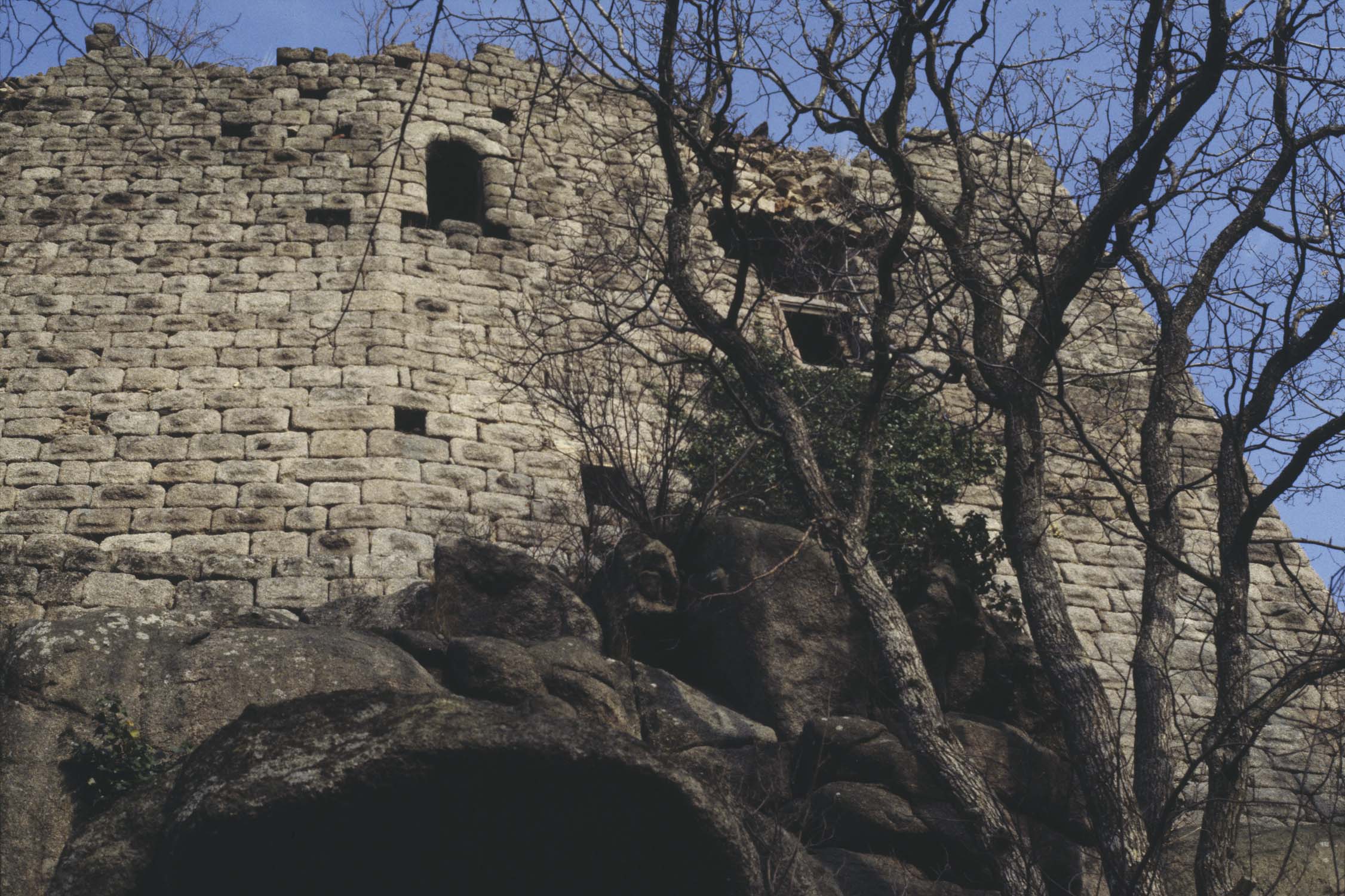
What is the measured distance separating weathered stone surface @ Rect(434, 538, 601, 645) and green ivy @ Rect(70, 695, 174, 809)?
6.41ft

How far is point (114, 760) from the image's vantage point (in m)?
5.02

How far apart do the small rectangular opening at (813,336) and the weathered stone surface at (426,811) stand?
5948 millimetres

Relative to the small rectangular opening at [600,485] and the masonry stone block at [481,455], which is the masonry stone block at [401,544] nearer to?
the masonry stone block at [481,455]

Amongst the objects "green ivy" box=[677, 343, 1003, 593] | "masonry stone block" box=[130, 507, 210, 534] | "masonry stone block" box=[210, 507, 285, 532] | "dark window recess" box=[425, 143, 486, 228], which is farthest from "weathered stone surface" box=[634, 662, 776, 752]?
"dark window recess" box=[425, 143, 486, 228]

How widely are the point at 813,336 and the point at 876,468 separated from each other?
2.55 m

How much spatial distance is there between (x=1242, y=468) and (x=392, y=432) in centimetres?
465

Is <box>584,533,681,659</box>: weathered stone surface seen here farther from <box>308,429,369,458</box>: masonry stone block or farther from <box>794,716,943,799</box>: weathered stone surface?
<box>308,429,369,458</box>: masonry stone block

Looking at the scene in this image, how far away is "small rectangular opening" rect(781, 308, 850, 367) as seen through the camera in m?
10.4

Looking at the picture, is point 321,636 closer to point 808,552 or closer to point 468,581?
point 468,581

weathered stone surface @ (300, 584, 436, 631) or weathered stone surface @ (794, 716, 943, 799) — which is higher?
weathered stone surface @ (300, 584, 436, 631)

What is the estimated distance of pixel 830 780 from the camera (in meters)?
6.37

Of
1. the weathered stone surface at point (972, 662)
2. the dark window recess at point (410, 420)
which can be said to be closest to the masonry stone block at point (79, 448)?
the dark window recess at point (410, 420)

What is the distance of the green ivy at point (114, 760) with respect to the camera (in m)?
4.96

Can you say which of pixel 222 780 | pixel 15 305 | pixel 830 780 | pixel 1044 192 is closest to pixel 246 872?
pixel 222 780
